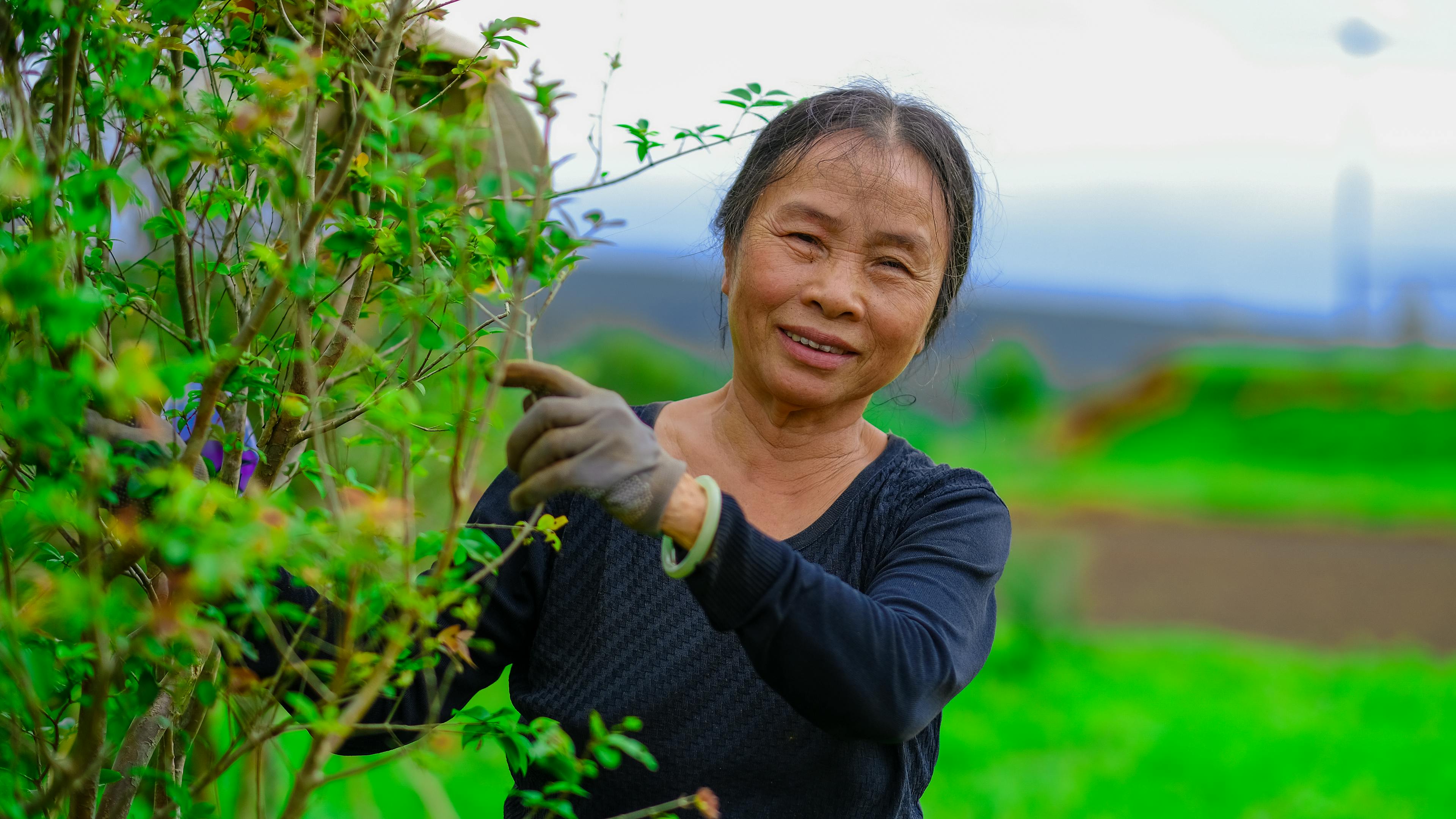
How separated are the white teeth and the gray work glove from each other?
25.4 inches

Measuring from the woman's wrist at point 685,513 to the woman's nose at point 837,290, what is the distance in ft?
2.00

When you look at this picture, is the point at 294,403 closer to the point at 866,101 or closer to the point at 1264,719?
the point at 866,101

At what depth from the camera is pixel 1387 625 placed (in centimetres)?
1019

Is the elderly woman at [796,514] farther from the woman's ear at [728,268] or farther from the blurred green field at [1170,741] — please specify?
the blurred green field at [1170,741]

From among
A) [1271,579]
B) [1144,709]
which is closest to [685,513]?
[1144,709]

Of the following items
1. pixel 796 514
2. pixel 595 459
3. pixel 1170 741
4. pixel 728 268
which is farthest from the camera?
pixel 1170 741

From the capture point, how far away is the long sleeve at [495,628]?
1790 millimetres

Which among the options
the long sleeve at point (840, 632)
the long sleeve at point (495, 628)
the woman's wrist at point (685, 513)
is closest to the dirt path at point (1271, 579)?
the long sleeve at point (495, 628)

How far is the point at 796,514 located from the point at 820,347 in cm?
29

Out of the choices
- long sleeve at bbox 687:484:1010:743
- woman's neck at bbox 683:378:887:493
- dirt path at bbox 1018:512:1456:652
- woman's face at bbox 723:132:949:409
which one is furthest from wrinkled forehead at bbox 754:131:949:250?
dirt path at bbox 1018:512:1456:652

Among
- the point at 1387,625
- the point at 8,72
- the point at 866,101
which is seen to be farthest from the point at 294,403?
the point at 1387,625

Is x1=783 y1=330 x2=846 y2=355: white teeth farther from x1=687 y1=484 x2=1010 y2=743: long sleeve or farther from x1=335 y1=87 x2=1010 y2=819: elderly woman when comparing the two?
x1=687 y1=484 x2=1010 y2=743: long sleeve

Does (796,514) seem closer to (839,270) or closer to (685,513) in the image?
(839,270)

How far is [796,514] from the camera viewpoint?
6.51 ft
